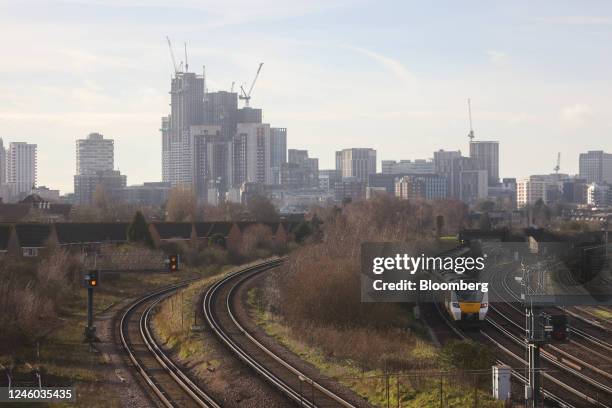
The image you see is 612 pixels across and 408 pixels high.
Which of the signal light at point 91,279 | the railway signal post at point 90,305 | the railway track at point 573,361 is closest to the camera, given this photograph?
the railway track at point 573,361

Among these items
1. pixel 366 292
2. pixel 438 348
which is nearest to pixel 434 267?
pixel 366 292

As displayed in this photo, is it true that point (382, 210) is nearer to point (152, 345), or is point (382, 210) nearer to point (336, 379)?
point (152, 345)

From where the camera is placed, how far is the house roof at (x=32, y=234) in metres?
46.9

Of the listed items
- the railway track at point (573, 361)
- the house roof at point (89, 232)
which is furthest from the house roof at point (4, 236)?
the railway track at point (573, 361)

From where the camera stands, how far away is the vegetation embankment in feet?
57.3

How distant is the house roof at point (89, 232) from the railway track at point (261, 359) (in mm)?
19504

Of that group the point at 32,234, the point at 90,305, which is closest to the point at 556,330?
the point at 90,305

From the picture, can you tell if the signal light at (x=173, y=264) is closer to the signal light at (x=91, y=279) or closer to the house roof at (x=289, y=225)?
the signal light at (x=91, y=279)

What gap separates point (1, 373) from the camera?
20.4 metres

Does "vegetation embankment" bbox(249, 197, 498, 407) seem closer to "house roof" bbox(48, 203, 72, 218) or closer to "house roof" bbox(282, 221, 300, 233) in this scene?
"house roof" bbox(282, 221, 300, 233)

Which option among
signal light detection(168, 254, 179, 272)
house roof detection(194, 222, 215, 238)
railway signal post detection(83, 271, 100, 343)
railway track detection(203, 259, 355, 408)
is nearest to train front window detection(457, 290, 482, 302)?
railway track detection(203, 259, 355, 408)

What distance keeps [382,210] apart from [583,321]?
44.9m

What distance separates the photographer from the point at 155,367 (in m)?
21.7

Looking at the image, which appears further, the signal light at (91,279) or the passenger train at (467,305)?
the signal light at (91,279)
